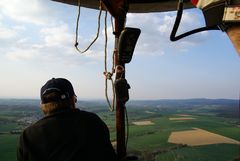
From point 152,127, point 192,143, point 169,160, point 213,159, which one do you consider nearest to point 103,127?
point 213,159

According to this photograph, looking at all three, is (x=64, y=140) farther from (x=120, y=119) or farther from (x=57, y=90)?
(x=120, y=119)

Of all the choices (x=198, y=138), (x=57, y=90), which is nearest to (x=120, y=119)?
(x=57, y=90)

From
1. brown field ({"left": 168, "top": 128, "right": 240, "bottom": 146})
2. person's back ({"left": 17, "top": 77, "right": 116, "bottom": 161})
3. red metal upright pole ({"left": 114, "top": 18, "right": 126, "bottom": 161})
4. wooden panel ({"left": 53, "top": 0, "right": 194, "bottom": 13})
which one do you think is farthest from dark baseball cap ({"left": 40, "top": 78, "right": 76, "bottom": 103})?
brown field ({"left": 168, "top": 128, "right": 240, "bottom": 146})

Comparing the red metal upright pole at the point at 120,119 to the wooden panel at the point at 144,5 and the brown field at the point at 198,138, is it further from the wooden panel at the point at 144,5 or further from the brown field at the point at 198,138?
the brown field at the point at 198,138

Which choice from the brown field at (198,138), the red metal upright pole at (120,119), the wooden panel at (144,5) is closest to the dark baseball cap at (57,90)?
the red metal upright pole at (120,119)

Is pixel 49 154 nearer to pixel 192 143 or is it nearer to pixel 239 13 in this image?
pixel 239 13

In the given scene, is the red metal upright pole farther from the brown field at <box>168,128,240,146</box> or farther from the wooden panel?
the brown field at <box>168,128,240,146</box>

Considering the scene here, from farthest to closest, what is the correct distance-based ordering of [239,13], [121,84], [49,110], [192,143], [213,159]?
[192,143] < [213,159] < [121,84] < [49,110] < [239,13]
